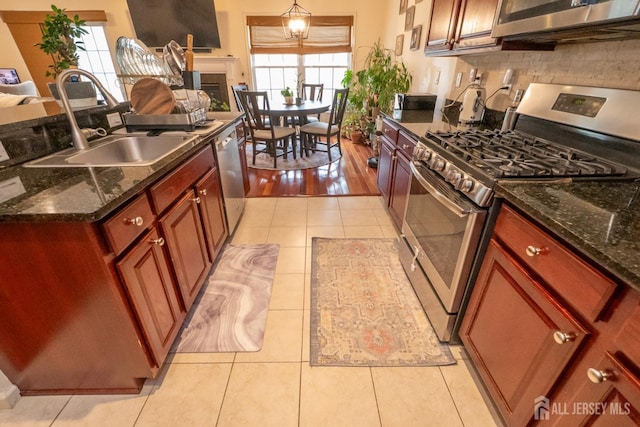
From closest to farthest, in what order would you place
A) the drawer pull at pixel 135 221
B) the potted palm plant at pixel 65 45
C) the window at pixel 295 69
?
the drawer pull at pixel 135 221 < the potted palm plant at pixel 65 45 < the window at pixel 295 69

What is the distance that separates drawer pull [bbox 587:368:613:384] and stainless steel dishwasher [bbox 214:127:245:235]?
6.35 ft

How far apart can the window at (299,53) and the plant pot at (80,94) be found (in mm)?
3628

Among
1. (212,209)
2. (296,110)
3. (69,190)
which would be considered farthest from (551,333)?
(296,110)

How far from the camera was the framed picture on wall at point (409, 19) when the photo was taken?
3.36m

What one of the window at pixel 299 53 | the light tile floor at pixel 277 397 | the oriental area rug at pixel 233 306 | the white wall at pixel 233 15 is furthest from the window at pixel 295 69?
the light tile floor at pixel 277 397

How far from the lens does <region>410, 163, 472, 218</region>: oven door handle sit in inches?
43.0

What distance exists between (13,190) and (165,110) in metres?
1.02

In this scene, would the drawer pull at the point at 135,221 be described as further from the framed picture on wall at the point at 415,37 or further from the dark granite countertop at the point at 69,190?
the framed picture on wall at the point at 415,37

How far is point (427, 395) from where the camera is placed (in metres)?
1.20

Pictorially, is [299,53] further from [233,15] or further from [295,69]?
[233,15]

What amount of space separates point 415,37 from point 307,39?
86.4 inches

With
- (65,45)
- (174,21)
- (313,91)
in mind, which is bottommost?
(313,91)

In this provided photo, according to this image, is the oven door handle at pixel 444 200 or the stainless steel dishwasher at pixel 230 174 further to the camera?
the stainless steel dishwasher at pixel 230 174

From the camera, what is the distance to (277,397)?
119 centimetres
